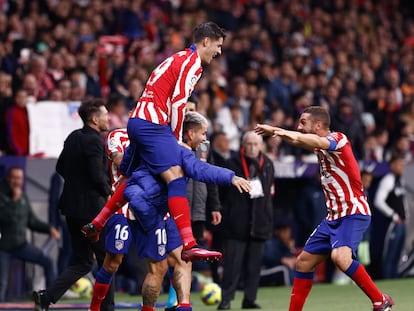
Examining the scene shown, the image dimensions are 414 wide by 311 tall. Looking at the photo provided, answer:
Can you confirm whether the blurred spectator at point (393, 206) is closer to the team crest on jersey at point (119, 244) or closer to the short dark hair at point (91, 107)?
the short dark hair at point (91, 107)

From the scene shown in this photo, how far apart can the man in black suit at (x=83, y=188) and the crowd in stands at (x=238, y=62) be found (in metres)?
3.48

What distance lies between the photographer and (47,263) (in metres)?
15.1

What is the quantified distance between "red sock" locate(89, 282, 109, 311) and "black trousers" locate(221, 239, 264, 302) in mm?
2901

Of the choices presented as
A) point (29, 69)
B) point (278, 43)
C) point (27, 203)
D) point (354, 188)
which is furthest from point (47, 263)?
point (278, 43)

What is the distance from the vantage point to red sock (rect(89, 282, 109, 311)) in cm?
1077

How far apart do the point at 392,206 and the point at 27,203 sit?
5953mm

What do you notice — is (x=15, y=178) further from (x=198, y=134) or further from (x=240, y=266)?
(x=198, y=134)

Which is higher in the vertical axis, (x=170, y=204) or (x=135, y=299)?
(x=170, y=204)

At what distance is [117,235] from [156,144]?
4.96 ft

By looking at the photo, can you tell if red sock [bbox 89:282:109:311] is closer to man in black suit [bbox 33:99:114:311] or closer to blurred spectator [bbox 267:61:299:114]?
man in black suit [bbox 33:99:114:311]

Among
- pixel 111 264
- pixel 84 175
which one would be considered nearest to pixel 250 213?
pixel 84 175

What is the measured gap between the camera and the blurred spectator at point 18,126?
15.7m

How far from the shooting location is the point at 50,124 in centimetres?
1608

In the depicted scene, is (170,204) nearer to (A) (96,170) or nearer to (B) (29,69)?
(A) (96,170)
